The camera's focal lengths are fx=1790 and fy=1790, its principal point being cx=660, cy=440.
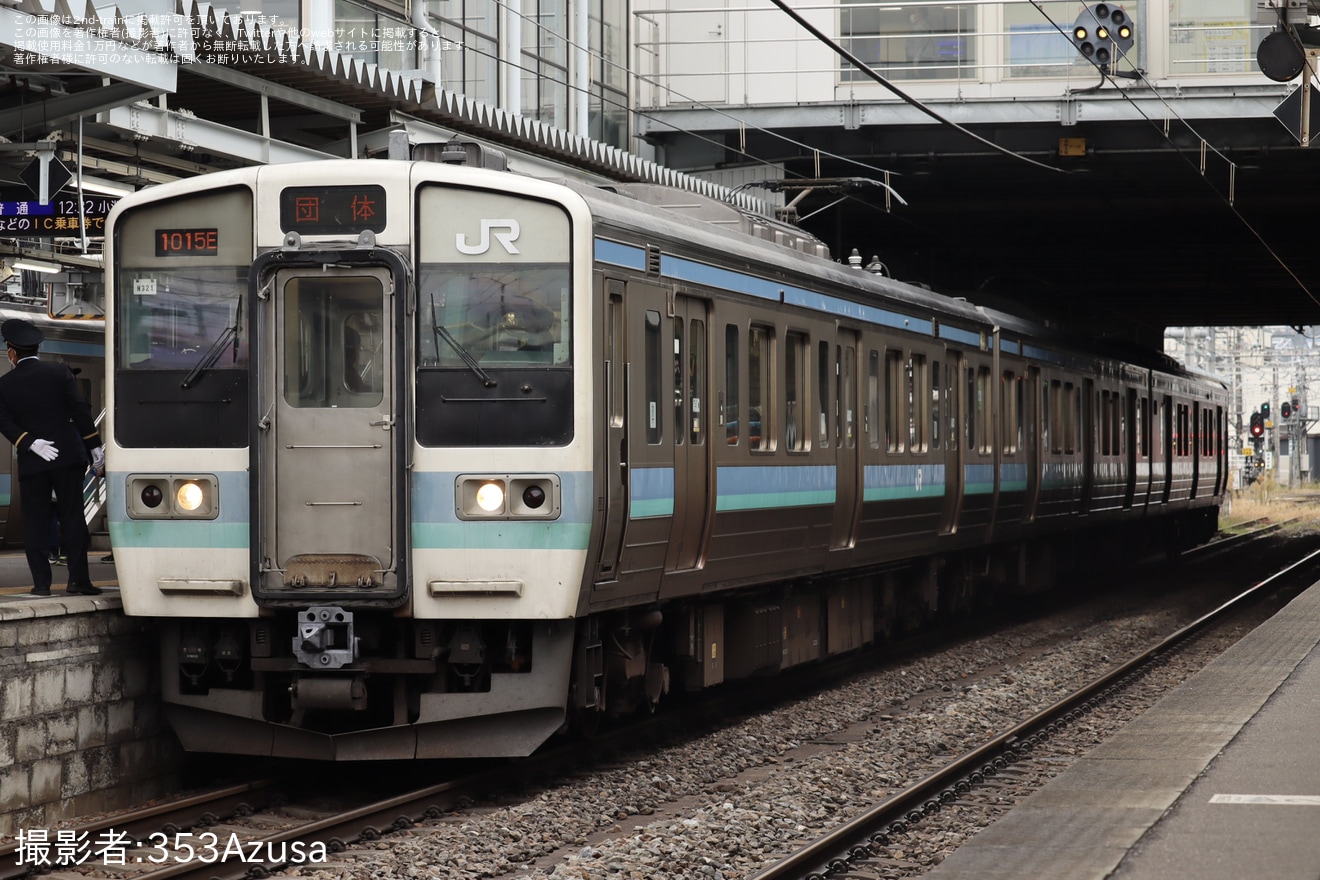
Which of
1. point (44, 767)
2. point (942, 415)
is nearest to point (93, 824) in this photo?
→ point (44, 767)

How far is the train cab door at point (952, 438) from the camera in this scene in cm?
1492

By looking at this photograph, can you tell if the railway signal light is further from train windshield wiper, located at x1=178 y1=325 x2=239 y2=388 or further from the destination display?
train windshield wiper, located at x1=178 y1=325 x2=239 y2=388

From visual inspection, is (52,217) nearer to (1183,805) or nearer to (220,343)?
(220,343)

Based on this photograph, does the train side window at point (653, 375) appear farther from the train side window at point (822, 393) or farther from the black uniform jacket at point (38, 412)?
the black uniform jacket at point (38, 412)

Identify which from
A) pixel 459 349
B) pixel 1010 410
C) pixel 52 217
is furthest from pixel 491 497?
pixel 1010 410

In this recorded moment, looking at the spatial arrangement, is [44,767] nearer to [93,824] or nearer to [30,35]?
[93,824]

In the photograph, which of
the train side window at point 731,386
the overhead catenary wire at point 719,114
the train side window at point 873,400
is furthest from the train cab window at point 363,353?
the overhead catenary wire at point 719,114

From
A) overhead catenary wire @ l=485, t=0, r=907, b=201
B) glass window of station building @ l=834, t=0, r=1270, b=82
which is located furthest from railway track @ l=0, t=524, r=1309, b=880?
glass window of station building @ l=834, t=0, r=1270, b=82

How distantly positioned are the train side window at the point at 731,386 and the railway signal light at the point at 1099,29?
328 inches

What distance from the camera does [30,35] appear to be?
32.7ft

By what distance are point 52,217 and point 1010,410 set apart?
9.37 meters

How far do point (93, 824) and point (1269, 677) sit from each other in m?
7.11

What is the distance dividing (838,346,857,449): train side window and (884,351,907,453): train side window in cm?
79

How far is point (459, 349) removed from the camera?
8344 millimetres
